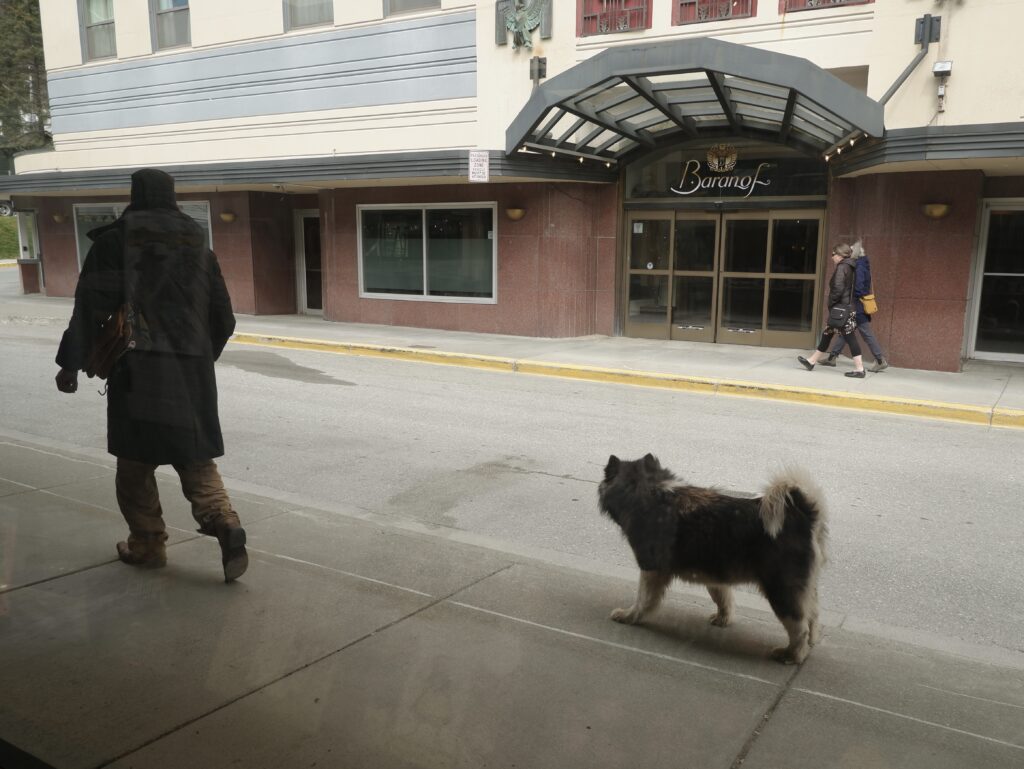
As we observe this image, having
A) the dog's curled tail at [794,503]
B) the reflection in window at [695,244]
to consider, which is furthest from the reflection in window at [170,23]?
the dog's curled tail at [794,503]

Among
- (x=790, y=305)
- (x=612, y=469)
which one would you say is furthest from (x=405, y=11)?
(x=612, y=469)

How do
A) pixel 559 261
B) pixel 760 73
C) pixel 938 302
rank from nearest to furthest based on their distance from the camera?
pixel 760 73 → pixel 938 302 → pixel 559 261

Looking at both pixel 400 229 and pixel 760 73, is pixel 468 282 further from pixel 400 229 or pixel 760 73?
pixel 760 73

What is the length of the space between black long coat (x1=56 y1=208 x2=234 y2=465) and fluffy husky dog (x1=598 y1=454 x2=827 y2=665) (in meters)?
2.12

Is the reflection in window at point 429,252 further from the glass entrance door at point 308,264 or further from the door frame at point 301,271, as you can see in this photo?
the door frame at point 301,271

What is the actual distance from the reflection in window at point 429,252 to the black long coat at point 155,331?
37.4ft

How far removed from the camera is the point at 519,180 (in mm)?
14281

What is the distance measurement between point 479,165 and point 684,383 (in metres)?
5.08

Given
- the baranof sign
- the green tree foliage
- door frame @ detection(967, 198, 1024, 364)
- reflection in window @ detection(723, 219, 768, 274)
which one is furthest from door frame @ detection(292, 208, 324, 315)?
the green tree foliage

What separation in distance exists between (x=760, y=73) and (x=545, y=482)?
618cm

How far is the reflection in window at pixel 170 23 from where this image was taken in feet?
35.2

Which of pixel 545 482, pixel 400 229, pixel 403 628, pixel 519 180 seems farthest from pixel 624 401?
pixel 400 229

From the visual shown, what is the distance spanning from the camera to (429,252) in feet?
53.8

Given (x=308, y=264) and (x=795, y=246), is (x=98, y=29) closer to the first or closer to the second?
(x=308, y=264)
